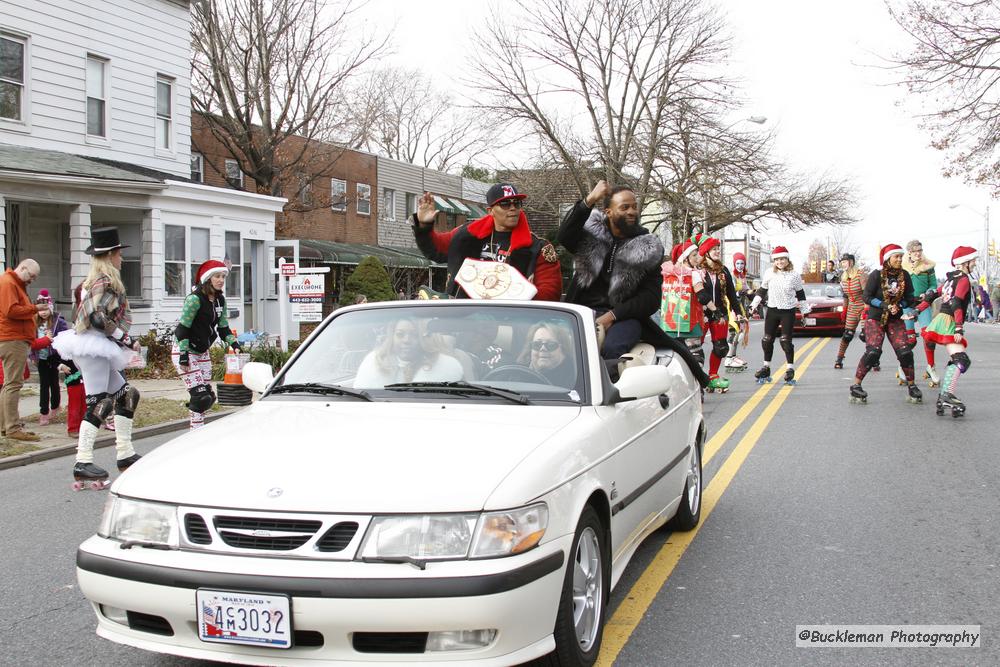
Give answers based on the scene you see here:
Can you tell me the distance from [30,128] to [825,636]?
701 inches

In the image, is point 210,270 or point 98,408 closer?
point 98,408

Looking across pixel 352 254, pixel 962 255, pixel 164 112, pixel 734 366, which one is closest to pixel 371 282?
pixel 352 254

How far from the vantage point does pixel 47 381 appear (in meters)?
11.1

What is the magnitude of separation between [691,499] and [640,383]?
6.13ft

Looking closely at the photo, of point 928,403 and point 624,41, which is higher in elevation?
point 624,41

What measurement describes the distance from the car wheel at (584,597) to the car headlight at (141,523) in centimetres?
135

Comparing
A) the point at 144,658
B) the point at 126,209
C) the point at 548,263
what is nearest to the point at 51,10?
the point at 126,209

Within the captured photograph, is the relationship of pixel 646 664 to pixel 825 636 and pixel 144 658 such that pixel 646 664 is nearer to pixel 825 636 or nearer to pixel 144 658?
pixel 825 636

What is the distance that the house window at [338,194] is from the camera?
113ft

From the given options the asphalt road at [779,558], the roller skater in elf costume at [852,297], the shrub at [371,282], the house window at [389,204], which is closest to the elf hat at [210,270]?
the asphalt road at [779,558]

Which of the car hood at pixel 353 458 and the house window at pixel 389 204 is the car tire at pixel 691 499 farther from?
the house window at pixel 389 204

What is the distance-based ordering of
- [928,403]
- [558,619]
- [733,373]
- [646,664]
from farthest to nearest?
1. [733,373]
2. [928,403]
3. [646,664]
4. [558,619]

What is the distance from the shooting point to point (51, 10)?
18.2 metres

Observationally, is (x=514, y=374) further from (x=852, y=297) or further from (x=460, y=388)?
(x=852, y=297)
